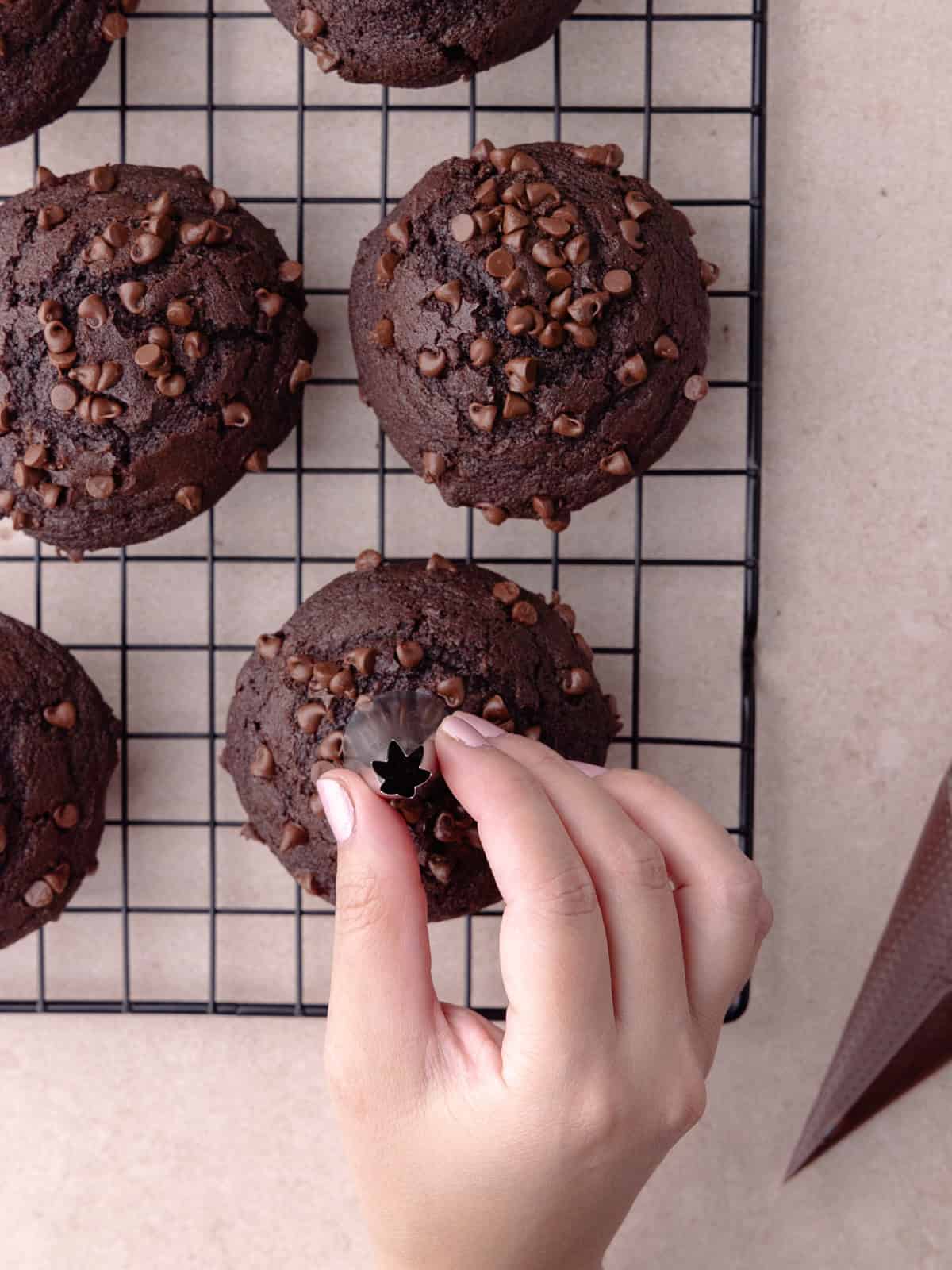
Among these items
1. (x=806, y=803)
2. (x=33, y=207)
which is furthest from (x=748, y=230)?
(x=33, y=207)

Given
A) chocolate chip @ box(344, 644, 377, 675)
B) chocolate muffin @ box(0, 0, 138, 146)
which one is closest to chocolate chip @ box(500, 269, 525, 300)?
chocolate chip @ box(344, 644, 377, 675)

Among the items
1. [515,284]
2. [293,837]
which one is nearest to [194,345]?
[515,284]

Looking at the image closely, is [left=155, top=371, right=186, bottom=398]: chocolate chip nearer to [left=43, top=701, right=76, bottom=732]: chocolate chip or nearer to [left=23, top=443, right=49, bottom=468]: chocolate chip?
[left=23, top=443, right=49, bottom=468]: chocolate chip

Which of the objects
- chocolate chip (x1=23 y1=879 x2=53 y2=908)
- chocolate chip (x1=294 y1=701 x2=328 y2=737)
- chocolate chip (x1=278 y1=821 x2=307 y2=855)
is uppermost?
chocolate chip (x1=294 y1=701 x2=328 y2=737)

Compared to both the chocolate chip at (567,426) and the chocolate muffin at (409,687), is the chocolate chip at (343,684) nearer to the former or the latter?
the chocolate muffin at (409,687)

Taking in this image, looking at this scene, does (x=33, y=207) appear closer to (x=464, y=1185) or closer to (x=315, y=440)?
(x=315, y=440)

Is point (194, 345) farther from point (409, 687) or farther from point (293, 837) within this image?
point (293, 837)
